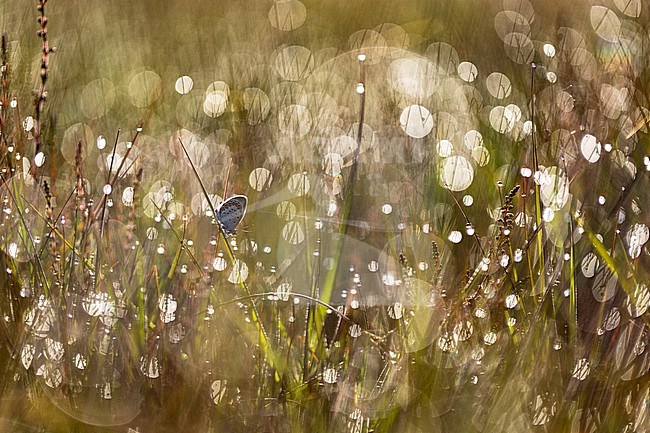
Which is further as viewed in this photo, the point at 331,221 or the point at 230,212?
the point at 331,221

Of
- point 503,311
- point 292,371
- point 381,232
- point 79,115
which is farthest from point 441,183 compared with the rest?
point 79,115

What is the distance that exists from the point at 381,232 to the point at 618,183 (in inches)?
14.0

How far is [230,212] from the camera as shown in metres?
0.79

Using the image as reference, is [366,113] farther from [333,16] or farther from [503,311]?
[503,311]

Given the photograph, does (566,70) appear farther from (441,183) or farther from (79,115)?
(79,115)

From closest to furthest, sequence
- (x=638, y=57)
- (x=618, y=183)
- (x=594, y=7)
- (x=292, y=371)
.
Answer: (x=292, y=371), (x=618, y=183), (x=638, y=57), (x=594, y=7)

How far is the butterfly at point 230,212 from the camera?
2.56 ft

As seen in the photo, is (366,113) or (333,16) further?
(333,16)

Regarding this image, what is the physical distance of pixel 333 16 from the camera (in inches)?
47.9

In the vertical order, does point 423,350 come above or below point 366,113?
below

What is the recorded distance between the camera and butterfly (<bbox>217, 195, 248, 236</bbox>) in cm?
78

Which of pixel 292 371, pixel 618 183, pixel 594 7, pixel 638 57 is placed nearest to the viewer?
pixel 292 371

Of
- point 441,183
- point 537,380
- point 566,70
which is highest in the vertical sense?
point 566,70

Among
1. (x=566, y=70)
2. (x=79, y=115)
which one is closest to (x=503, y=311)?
(x=566, y=70)
